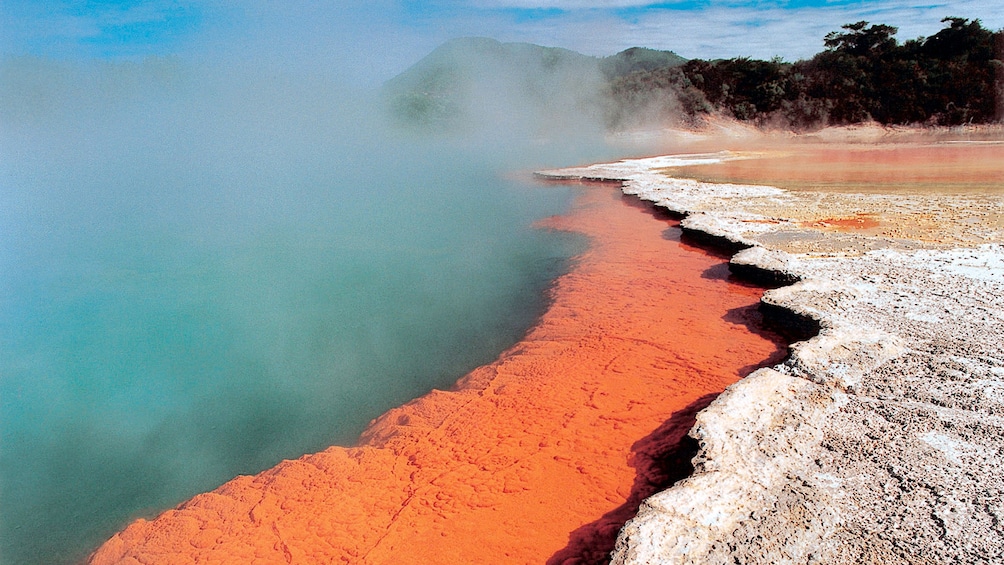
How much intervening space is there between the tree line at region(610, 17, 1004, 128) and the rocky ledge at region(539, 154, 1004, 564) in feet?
104

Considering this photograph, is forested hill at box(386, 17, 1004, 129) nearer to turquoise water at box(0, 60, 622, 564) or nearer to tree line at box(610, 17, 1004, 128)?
tree line at box(610, 17, 1004, 128)

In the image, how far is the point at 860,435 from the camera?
264 centimetres

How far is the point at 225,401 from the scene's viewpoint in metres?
4.40

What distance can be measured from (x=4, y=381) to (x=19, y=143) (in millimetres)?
44426

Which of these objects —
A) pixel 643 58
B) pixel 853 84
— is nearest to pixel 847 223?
pixel 853 84

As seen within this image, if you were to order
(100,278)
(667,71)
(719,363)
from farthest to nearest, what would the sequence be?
(667,71)
(100,278)
(719,363)

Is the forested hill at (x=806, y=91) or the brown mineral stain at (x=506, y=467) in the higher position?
the forested hill at (x=806, y=91)

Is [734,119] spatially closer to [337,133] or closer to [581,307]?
[337,133]

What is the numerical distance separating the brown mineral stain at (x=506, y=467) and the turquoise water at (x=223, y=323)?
48 centimetres

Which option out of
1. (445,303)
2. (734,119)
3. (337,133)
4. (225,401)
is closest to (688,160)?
(445,303)

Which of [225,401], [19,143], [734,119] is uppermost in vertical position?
[19,143]

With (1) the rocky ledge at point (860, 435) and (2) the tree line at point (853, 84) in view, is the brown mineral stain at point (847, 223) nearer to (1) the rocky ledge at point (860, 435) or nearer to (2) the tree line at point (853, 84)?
(1) the rocky ledge at point (860, 435)

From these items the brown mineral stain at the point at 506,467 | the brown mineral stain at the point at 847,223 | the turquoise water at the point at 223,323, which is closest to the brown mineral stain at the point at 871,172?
the brown mineral stain at the point at 847,223

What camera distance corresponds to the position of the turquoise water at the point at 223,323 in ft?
11.8
